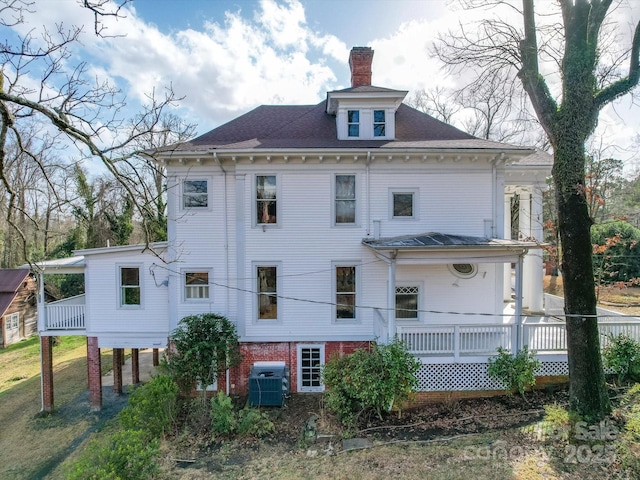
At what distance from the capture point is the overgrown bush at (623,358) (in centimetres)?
844

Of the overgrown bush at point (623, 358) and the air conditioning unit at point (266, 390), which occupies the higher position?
the overgrown bush at point (623, 358)

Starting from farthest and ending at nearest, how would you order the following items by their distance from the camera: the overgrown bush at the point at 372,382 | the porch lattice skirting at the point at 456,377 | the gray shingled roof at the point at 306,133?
1. the gray shingled roof at the point at 306,133
2. the porch lattice skirting at the point at 456,377
3. the overgrown bush at the point at 372,382

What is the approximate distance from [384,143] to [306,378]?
25.6ft

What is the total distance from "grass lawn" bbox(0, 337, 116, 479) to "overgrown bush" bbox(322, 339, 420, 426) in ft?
26.3

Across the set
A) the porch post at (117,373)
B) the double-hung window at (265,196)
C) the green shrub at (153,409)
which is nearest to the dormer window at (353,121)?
the double-hung window at (265,196)

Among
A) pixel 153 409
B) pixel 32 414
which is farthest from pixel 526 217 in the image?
pixel 32 414

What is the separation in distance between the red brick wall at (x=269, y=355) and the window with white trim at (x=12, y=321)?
19000 millimetres

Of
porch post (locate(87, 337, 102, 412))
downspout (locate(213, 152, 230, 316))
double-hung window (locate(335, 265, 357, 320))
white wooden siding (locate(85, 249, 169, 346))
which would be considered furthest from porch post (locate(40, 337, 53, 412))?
double-hung window (locate(335, 265, 357, 320))

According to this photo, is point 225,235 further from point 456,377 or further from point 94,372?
point 456,377

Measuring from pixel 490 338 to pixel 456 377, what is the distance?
4.69ft

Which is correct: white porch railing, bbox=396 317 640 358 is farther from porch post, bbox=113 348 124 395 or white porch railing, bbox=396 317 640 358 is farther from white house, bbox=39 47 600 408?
porch post, bbox=113 348 124 395

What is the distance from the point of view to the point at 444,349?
29.4ft

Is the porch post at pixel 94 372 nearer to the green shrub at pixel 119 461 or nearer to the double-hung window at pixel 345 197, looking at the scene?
the green shrub at pixel 119 461

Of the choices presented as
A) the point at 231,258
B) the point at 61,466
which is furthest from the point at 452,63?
the point at 61,466
